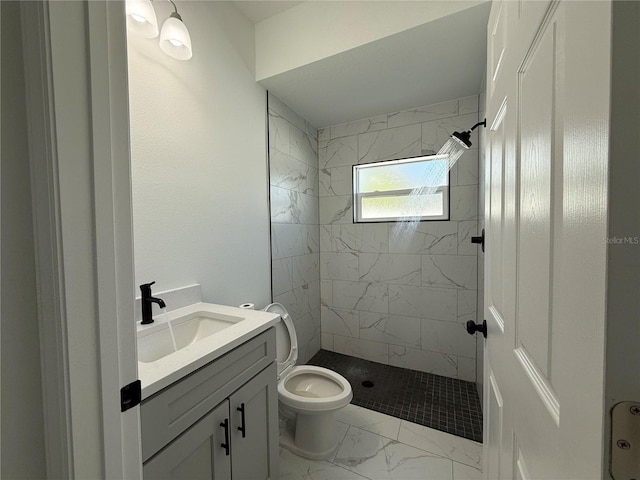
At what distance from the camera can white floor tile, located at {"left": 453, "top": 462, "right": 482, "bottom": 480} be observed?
1.36m

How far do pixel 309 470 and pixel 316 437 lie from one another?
5.9 inches

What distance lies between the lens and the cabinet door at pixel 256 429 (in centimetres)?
101

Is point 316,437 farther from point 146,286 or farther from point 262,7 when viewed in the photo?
point 262,7

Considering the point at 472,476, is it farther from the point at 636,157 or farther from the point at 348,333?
the point at 636,157

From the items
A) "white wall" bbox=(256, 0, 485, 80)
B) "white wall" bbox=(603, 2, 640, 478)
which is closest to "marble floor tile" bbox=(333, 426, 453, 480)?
"white wall" bbox=(603, 2, 640, 478)

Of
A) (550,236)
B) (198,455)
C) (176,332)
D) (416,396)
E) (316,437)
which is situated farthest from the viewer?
(416,396)

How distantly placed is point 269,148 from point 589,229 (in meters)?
1.91

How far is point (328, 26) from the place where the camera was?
1.52m

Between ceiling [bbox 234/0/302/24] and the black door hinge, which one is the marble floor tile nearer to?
the black door hinge

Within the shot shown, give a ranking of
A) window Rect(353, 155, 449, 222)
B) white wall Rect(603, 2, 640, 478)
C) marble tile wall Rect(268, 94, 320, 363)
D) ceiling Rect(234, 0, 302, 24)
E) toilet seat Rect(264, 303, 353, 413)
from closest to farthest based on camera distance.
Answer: white wall Rect(603, 2, 640, 478) < toilet seat Rect(264, 303, 353, 413) < ceiling Rect(234, 0, 302, 24) < marble tile wall Rect(268, 94, 320, 363) < window Rect(353, 155, 449, 222)

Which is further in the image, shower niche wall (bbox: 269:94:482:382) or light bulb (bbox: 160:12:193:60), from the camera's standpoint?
shower niche wall (bbox: 269:94:482:382)

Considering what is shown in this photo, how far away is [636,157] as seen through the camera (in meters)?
0.24

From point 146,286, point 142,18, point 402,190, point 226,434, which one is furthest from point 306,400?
point 142,18

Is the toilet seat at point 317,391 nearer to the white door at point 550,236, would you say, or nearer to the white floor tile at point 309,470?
the white floor tile at point 309,470
